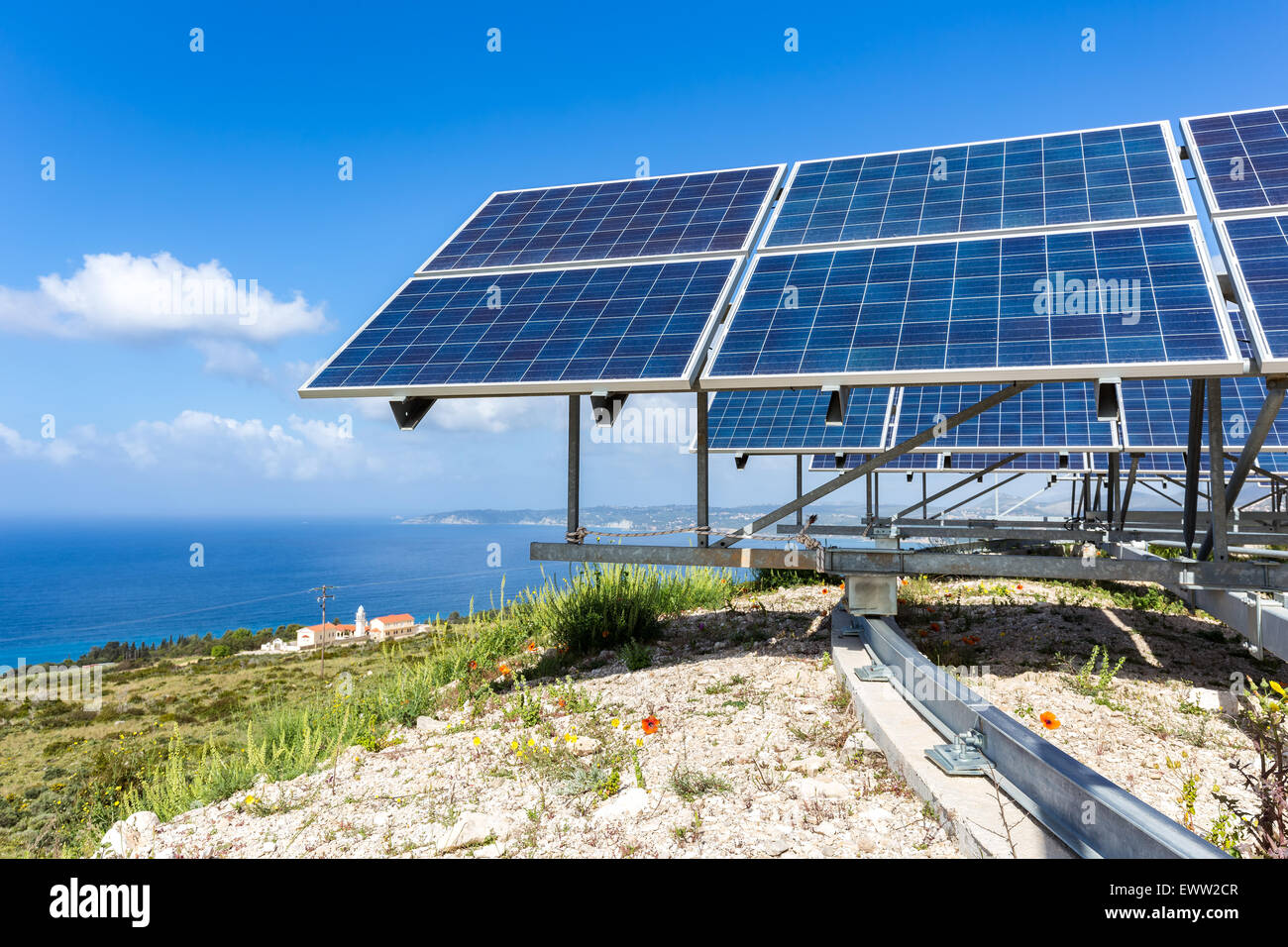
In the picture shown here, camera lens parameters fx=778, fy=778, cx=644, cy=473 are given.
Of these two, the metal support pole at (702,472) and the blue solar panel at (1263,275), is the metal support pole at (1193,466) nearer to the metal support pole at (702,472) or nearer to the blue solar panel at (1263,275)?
the blue solar panel at (1263,275)

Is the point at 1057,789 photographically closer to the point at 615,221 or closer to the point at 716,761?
the point at 716,761

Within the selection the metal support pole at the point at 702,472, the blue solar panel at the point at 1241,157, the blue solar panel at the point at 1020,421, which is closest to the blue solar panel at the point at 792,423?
the blue solar panel at the point at 1020,421

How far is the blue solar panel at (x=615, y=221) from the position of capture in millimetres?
11859

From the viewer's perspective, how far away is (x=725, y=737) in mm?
6496

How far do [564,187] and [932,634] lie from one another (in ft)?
34.5

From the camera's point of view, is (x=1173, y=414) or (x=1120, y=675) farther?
(x=1173, y=414)

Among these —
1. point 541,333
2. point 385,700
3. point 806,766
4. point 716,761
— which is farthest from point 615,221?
point 806,766

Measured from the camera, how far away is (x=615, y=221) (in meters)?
13.2

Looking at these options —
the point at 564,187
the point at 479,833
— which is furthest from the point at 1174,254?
the point at 564,187

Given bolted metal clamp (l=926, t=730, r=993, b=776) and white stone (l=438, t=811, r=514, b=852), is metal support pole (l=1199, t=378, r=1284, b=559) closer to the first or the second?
bolted metal clamp (l=926, t=730, r=993, b=776)

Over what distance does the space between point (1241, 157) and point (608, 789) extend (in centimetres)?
1163

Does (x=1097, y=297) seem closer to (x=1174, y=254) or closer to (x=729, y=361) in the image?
(x=1174, y=254)

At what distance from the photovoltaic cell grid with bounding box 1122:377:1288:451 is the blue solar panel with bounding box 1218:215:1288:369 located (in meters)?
7.08

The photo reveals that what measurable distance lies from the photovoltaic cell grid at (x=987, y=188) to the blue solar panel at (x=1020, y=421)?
19.0ft
